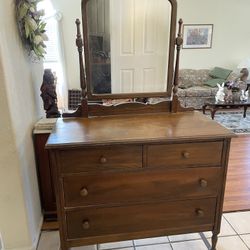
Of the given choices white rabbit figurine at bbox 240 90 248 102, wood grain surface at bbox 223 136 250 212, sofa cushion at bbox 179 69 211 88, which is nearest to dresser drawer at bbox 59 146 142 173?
wood grain surface at bbox 223 136 250 212

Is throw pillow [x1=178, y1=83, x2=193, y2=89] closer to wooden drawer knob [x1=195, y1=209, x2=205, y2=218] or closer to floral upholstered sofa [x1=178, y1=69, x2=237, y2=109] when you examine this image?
floral upholstered sofa [x1=178, y1=69, x2=237, y2=109]

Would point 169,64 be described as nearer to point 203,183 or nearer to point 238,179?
point 203,183

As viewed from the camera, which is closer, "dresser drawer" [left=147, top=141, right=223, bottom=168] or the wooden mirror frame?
"dresser drawer" [left=147, top=141, right=223, bottom=168]

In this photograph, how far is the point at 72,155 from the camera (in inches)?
55.4

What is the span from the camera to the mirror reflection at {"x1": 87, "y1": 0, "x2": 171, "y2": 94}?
175 centimetres

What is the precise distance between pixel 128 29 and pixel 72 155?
994 mm

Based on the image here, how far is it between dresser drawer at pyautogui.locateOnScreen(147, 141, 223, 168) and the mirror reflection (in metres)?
0.57

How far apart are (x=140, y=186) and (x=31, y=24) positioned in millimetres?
1224

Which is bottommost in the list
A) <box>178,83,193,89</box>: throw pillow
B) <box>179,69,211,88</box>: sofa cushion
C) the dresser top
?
<box>178,83,193,89</box>: throw pillow

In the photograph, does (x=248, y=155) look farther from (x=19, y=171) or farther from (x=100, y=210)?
(x=19, y=171)

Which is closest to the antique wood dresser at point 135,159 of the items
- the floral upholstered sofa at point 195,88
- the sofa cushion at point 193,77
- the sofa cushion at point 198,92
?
the floral upholstered sofa at point 195,88

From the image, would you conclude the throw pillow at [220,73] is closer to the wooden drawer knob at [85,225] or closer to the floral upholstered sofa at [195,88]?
the floral upholstered sofa at [195,88]

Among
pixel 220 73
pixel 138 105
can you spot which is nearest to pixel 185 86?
pixel 220 73

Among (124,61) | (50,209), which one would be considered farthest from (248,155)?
(50,209)
